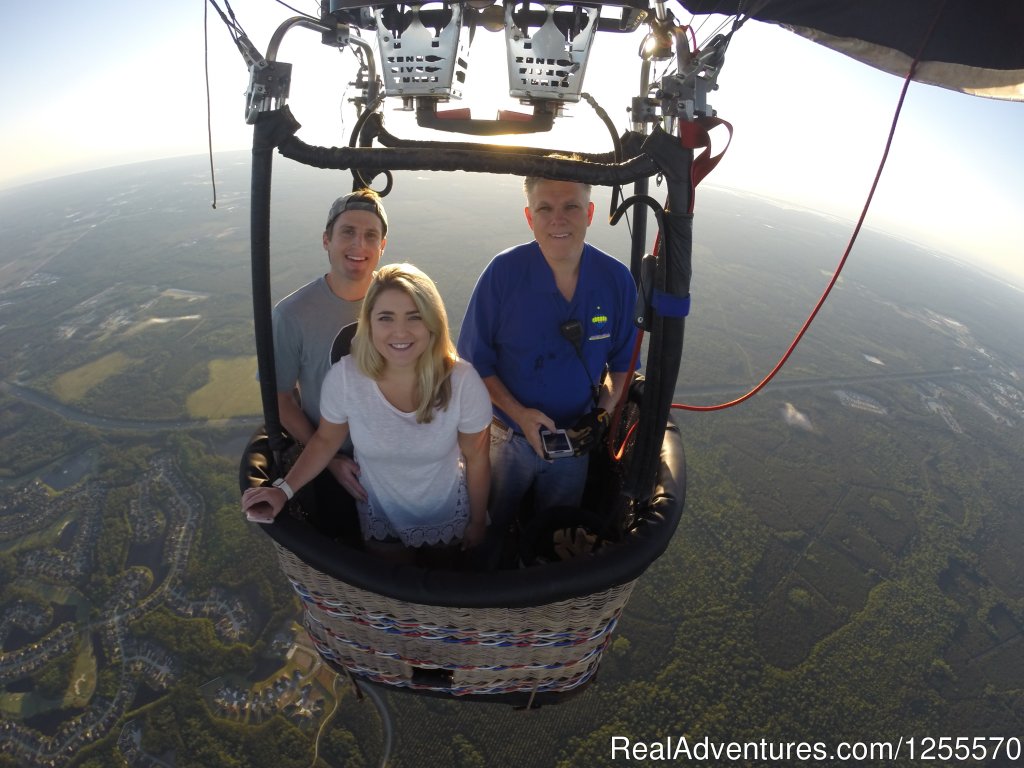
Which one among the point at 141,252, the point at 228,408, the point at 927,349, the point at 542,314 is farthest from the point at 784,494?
the point at 141,252

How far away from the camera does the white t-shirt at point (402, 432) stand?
1.50 metres

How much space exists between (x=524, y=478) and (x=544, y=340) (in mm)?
566

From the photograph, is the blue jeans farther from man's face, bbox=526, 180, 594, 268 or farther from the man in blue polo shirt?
man's face, bbox=526, 180, 594, 268

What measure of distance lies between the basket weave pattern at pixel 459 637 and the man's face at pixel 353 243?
42.2 inches

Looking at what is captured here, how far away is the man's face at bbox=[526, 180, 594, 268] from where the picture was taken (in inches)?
64.1

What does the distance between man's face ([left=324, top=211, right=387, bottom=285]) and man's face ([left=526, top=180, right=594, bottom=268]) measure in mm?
627

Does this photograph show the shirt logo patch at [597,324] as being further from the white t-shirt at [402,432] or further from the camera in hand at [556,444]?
the white t-shirt at [402,432]

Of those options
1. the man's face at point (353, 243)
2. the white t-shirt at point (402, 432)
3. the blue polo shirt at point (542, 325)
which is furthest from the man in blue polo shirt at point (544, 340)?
the man's face at point (353, 243)

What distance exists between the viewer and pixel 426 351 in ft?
4.88

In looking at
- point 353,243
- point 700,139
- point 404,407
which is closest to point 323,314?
point 353,243

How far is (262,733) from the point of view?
68.1 feet

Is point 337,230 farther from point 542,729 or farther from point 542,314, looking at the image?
point 542,729

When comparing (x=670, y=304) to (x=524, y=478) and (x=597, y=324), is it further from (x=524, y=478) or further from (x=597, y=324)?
(x=524, y=478)

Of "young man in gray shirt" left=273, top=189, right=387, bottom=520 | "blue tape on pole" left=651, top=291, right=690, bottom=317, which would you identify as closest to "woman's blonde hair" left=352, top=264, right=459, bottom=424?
"young man in gray shirt" left=273, top=189, right=387, bottom=520
